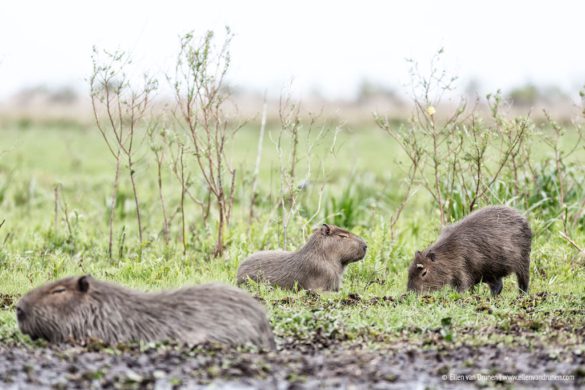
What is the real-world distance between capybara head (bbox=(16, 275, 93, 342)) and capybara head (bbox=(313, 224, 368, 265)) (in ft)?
9.84

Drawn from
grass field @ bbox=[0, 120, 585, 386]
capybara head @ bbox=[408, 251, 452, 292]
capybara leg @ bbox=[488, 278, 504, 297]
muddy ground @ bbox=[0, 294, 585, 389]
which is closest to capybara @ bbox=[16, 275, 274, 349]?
muddy ground @ bbox=[0, 294, 585, 389]

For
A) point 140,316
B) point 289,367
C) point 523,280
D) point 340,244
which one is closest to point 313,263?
point 340,244

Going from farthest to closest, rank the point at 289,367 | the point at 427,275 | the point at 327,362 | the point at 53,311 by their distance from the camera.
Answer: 1. the point at 427,275
2. the point at 53,311
3. the point at 327,362
4. the point at 289,367

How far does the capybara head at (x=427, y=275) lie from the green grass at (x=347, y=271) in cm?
15

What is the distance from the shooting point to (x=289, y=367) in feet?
18.5

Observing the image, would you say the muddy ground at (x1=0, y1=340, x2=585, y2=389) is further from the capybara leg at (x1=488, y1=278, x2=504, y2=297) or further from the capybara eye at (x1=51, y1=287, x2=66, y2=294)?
the capybara leg at (x1=488, y1=278, x2=504, y2=297)

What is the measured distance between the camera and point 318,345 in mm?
6430

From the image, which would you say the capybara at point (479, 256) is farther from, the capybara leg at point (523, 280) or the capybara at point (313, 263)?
the capybara at point (313, 263)

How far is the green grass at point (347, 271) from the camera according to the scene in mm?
6891

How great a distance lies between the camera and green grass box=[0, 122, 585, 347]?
6891mm

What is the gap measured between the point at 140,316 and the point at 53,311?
0.59 meters

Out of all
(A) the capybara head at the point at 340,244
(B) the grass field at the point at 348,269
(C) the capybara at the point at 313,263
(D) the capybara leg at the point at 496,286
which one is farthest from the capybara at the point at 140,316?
(D) the capybara leg at the point at 496,286

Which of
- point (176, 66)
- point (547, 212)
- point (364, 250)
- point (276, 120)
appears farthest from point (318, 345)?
point (276, 120)

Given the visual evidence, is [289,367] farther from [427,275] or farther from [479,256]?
[479,256]
